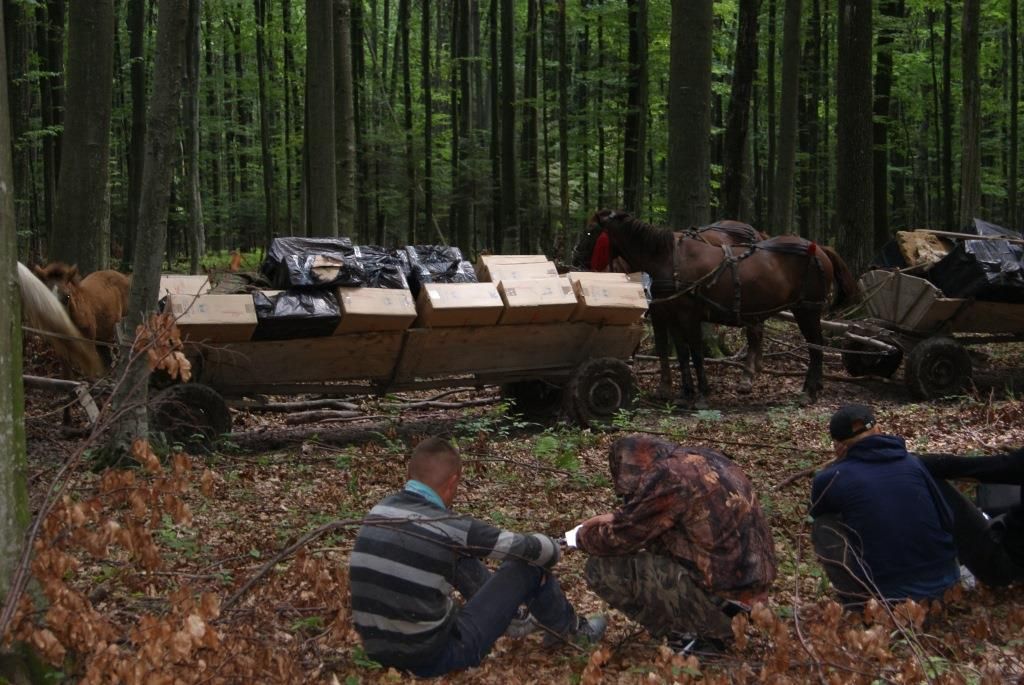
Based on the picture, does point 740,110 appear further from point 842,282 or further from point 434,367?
point 434,367

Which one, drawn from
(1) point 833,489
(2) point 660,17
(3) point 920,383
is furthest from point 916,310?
(2) point 660,17

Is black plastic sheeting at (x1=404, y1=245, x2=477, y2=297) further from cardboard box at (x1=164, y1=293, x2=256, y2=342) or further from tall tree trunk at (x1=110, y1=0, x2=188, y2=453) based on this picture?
tall tree trunk at (x1=110, y1=0, x2=188, y2=453)

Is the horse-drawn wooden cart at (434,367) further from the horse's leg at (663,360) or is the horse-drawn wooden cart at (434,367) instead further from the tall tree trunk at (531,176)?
the tall tree trunk at (531,176)

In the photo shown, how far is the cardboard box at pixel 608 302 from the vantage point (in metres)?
10.9

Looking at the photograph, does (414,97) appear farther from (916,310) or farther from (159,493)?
(159,493)

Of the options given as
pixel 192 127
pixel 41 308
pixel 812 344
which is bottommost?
pixel 812 344

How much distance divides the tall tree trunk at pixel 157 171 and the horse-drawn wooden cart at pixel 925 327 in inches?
309

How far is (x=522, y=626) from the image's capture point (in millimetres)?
5312

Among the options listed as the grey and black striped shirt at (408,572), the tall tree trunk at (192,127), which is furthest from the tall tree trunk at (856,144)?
the grey and black striped shirt at (408,572)

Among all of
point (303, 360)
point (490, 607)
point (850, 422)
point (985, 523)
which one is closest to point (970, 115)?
point (303, 360)

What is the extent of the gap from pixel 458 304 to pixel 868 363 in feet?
21.5

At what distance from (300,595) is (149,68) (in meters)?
35.8

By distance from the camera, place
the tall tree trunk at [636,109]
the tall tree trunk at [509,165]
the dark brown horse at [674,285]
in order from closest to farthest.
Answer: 1. the dark brown horse at [674,285]
2. the tall tree trunk at [636,109]
3. the tall tree trunk at [509,165]

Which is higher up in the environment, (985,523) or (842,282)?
(842,282)
